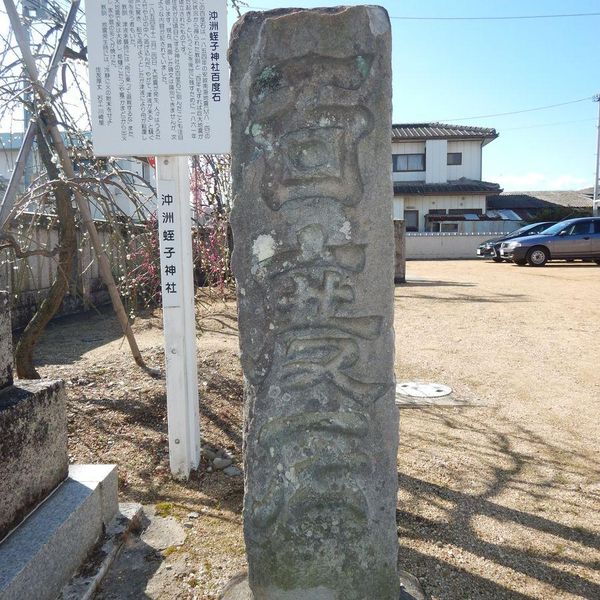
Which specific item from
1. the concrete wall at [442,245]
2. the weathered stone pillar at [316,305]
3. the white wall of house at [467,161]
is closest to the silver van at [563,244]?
the concrete wall at [442,245]

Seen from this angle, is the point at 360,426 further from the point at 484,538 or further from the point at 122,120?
the point at 122,120

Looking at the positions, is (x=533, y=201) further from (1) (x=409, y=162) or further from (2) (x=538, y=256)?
(2) (x=538, y=256)

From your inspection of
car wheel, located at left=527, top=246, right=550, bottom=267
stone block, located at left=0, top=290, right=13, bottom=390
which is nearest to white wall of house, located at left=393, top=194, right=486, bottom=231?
car wheel, located at left=527, top=246, right=550, bottom=267

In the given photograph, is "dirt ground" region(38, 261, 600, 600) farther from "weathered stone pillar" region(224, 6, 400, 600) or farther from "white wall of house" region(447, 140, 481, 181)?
"white wall of house" region(447, 140, 481, 181)

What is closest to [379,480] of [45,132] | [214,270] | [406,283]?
[45,132]

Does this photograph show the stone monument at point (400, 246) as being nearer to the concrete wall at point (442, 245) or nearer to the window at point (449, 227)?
the concrete wall at point (442, 245)

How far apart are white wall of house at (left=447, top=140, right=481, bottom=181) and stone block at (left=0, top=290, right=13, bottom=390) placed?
2362 centimetres

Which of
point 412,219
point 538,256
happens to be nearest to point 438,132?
point 412,219

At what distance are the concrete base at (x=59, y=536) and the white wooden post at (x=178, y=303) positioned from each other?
50 cm

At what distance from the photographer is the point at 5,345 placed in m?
2.13

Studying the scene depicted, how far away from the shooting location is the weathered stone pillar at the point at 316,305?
1.86m

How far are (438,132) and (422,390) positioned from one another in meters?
21.3

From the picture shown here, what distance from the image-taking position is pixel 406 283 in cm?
1191

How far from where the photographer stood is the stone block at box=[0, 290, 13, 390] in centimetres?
209
